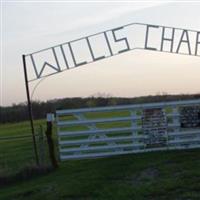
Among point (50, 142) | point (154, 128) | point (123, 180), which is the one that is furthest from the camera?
point (154, 128)

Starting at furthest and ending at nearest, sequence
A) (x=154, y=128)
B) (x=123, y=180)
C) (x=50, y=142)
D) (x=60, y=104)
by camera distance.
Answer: (x=60, y=104) → (x=154, y=128) → (x=50, y=142) → (x=123, y=180)

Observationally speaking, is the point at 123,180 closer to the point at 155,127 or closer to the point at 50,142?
the point at 50,142

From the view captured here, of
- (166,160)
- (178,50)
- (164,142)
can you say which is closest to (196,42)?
(178,50)

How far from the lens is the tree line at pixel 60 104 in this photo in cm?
2989

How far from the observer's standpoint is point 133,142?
51.0 feet

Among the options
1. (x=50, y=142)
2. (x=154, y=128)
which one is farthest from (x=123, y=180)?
(x=154, y=128)

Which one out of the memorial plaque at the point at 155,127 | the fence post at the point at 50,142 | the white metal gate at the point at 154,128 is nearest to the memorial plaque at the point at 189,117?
the white metal gate at the point at 154,128

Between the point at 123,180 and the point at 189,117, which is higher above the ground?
the point at 189,117

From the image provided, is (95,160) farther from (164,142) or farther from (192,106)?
(192,106)

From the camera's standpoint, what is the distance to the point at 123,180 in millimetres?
11562

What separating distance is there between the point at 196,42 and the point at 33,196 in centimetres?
674

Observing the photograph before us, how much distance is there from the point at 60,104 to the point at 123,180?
21770mm

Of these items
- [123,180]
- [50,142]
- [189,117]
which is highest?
[189,117]

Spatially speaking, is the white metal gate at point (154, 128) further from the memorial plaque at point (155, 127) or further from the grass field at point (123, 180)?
the grass field at point (123, 180)
